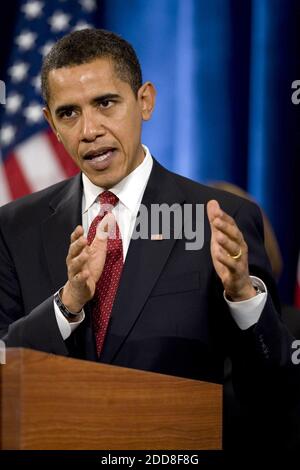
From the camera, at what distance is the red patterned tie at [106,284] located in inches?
72.7

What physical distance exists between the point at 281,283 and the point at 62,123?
1524 millimetres

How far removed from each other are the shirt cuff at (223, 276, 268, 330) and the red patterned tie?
25 centimetres

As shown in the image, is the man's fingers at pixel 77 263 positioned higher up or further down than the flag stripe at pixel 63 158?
further down

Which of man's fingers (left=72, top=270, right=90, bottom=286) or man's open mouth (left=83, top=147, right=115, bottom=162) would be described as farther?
man's open mouth (left=83, top=147, right=115, bottom=162)

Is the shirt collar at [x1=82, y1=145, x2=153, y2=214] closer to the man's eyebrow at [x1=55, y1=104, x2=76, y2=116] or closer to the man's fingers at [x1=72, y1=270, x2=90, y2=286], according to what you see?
the man's eyebrow at [x1=55, y1=104, x2=76, y2=116]

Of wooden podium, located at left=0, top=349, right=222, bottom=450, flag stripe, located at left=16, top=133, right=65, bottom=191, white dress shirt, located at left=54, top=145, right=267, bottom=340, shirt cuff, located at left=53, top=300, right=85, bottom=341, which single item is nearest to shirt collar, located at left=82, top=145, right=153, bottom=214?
white dress shirt, located at left=54, top=145, right=267, bottom=340

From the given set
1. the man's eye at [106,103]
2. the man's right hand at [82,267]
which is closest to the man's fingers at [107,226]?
the man's right hand at [82,267]

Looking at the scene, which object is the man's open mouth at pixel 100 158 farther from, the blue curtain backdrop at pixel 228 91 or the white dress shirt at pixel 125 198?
the blue curtain backdrop at pixel 228 91

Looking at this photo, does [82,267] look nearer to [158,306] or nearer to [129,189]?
[158,306]

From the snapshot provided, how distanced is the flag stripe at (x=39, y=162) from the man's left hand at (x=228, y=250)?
1816 millimetres

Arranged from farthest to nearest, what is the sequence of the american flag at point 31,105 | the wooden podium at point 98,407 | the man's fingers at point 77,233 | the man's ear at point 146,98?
the american flag at point 31,105, the man's ear at point 146,98, the man's fingers at point 77,233, the wooden podium at point 98,407

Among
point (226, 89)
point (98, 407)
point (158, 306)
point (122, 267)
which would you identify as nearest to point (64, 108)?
point (122, 267)

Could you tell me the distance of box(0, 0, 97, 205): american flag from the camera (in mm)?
3338

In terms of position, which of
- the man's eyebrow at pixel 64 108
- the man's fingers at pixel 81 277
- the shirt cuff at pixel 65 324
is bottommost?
the shirt cuff at pixel 65 324
